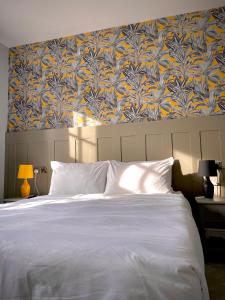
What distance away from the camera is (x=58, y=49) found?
3.44 metres

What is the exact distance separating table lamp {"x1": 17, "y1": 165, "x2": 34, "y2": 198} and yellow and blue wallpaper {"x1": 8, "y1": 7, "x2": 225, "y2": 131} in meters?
0.69

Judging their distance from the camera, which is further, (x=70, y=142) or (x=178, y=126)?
(x=70, y=142)

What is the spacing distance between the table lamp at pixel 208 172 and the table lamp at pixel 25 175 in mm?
2124

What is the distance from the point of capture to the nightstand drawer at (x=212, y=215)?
221 centimetres

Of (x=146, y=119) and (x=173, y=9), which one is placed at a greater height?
(x=173, y=9)

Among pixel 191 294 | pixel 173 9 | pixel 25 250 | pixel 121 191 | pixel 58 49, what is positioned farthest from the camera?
→ pixel 58 49

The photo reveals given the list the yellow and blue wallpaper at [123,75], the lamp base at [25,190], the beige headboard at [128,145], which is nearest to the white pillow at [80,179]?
the beige headboard at [128,145]

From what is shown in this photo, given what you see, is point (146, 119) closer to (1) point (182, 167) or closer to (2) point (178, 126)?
(2) point (178, 126)

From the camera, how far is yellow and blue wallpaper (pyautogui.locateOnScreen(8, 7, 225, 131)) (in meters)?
2.85

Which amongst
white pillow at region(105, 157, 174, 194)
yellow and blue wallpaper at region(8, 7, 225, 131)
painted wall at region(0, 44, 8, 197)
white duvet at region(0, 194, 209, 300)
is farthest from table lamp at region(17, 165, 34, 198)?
white duvet at region(0, 194, 209, 300)

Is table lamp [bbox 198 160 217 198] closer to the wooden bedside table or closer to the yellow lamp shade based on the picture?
the wooden bedside table

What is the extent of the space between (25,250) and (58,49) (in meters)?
3.24

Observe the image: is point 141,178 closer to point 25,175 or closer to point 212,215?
point 212,215

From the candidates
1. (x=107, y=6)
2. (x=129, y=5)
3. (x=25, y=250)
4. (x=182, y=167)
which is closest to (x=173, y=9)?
(x=129, y=5)
